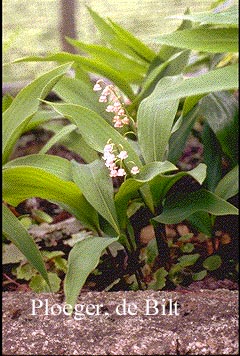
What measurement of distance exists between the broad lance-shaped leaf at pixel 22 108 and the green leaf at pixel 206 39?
31 centimetres

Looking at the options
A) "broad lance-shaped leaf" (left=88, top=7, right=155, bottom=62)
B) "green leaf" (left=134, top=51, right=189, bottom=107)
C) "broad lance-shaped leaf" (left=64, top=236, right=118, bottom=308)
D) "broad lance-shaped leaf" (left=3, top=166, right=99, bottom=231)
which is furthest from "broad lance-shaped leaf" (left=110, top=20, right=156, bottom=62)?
"broad lance-shaped leaf" (left=64, top=236, right=118, bottom=308)

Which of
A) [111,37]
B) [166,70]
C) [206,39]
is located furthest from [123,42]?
[206,39]

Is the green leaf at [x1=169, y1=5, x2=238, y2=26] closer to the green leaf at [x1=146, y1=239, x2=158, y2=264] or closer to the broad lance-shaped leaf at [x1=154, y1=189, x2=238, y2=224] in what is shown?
the broad lance-shaped leaf at [x1=154, y1=189, x2=238, y2=224]

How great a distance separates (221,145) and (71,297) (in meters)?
0.59

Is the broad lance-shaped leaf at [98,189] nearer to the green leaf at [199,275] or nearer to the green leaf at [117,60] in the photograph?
the green leaf at [199,275]

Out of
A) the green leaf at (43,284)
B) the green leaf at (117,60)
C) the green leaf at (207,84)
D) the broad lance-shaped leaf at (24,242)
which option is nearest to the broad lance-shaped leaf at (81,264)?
the broad lance-shaped leaf at (24,242)

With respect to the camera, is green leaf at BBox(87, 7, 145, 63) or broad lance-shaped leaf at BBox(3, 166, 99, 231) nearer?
broad lance-shaped leaf at BBox(3, 166, 99, 231)

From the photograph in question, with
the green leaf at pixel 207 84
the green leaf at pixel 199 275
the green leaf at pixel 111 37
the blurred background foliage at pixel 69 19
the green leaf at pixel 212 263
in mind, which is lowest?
the green leaf at pixel 199 275

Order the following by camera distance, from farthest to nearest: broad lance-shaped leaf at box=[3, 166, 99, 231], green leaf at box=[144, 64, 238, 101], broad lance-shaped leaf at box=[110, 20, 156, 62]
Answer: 1. broad lance-shaped leaf at box=[110, 20, 156, 62]
2. broad lance-shaped leaf at box=[3, 166, 99, 231]
3. green leaf at box=[144, 64, 238, 101]

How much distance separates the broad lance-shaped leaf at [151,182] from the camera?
106cm

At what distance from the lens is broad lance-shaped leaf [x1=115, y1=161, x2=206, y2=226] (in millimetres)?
1062

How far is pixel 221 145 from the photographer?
1.42 metres

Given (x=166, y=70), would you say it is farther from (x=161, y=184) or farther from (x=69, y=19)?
(x=69, y=19)

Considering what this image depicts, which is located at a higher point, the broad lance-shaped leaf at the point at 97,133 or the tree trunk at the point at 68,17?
the tree trunk at the point at 68,17
